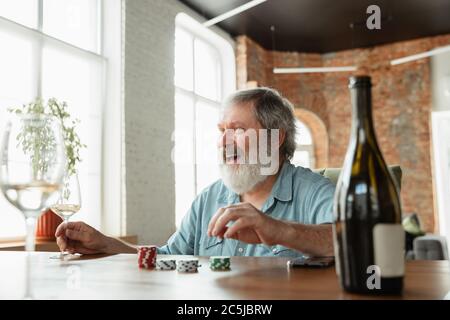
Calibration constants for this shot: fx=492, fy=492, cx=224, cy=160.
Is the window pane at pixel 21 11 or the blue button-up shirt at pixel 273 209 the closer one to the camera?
the blue button-up shirt at pixel 273 209

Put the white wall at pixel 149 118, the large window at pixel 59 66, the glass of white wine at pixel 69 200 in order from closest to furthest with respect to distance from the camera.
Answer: the glass of white wine at pixel 69 200
the large window at pixel 59 66
the white wall at pixel 149 118

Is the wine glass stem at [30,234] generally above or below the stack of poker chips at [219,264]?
above

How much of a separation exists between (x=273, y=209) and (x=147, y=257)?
94cm

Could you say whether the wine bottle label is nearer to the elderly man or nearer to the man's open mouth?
the elderly man

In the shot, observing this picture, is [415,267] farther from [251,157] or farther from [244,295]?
[251,157]

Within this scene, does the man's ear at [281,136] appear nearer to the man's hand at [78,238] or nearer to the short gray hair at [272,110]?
the short gray hair at [272,110]

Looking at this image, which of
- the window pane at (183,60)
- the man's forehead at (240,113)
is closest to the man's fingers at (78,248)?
the man's forehead at (240,113)

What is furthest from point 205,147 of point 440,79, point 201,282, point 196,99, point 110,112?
point 201,282

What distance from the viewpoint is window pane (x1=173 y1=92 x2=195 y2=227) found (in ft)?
20.1

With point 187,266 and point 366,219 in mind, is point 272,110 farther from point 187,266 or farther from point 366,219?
point 366,219

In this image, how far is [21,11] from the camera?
13.7 ft

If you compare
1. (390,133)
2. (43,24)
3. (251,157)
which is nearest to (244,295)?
(251,157)

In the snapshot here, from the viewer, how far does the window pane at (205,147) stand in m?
6.64

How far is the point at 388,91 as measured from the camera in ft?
27.4
